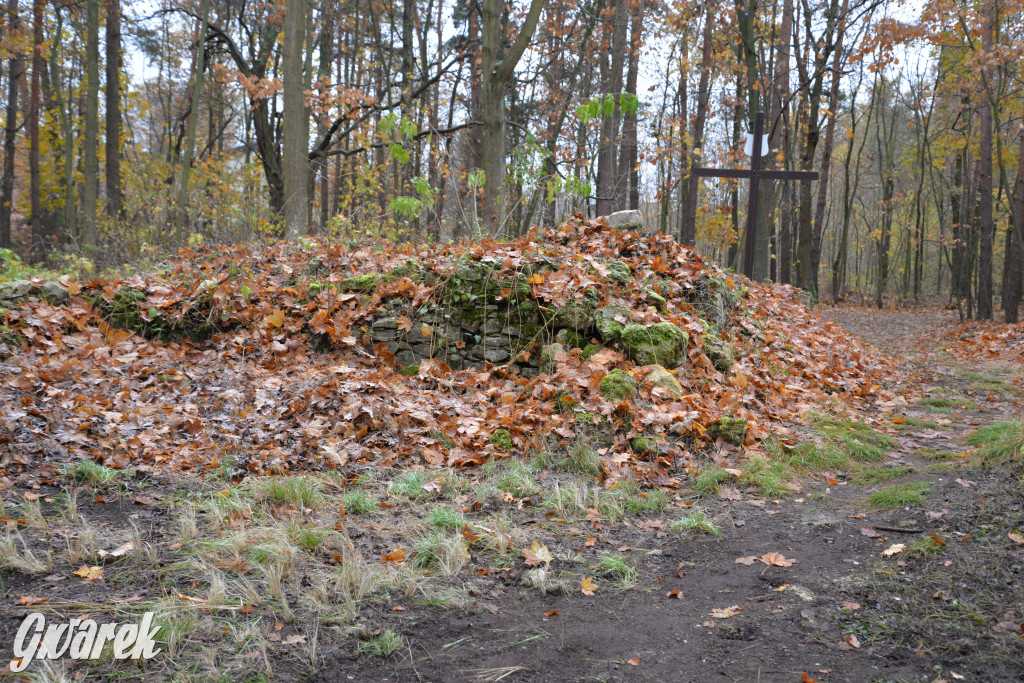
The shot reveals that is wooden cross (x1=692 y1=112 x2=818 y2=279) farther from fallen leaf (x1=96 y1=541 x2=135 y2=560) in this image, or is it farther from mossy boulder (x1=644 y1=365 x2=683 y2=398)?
fallen leaf (x1=96 y1=541 x2=135 y2=560)

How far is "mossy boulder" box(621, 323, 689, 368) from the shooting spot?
18.3 ft

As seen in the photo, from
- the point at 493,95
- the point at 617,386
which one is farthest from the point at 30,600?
the point at 493,95

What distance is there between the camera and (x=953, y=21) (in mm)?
13492

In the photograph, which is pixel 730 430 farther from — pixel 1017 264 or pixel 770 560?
pixel 1017 264

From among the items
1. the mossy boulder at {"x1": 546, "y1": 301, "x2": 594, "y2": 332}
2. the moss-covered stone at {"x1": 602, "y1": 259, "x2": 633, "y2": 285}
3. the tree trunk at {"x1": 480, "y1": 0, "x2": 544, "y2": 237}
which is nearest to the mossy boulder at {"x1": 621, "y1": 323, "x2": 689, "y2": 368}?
the mossy boulder at {"x1": 546, "y1": 301, "x2": 594, "y2": 332}

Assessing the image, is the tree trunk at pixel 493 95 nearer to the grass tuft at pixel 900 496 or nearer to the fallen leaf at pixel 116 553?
the grass tuft at pixel 900 496

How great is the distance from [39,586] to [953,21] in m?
18.1

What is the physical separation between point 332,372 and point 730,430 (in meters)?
3.50

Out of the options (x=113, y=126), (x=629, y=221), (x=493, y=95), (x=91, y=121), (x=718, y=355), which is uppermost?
(x=113, y=126)

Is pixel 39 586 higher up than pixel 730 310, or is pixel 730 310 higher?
pixel 730 310

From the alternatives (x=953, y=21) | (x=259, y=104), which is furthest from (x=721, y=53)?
(x=259, y=104)

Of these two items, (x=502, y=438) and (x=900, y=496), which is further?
(x=502, y=438)

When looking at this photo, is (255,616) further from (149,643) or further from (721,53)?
(721,53)

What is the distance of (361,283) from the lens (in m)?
6.70
